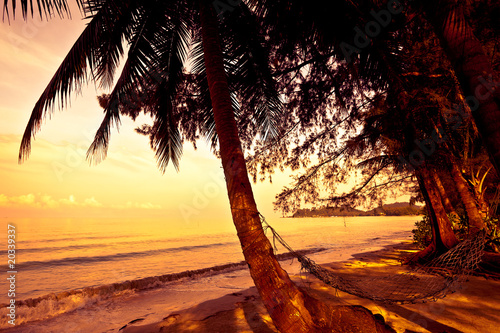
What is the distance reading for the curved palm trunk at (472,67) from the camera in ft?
5.66

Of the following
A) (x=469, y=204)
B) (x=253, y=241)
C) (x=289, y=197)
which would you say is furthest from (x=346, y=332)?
(x=469, y=204)

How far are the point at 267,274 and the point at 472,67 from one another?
7.80 feet

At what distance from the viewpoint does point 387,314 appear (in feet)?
10.8

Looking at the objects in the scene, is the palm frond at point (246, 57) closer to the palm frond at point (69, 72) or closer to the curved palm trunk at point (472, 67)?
the palm frond at point (69, 72)

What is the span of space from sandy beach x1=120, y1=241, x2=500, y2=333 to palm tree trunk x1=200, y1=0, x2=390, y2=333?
1.04 m

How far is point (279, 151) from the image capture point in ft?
23.5

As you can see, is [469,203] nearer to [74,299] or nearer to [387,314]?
[387,314]

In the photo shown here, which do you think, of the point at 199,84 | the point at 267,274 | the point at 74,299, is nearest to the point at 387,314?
the point at 267,274

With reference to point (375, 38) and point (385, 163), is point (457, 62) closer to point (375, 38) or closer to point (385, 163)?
point (375, 38)

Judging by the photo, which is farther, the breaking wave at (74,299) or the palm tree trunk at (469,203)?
the palm tree trunk at (469,203)

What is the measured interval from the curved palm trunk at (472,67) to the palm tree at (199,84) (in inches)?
75.2

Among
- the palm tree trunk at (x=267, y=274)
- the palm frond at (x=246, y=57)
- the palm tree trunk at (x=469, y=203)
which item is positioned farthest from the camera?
the palm tree trunk at (x=469, y=203)

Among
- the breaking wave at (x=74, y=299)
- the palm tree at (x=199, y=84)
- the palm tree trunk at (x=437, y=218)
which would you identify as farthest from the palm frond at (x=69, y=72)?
the palm tree trunk at (x=437, y=218)

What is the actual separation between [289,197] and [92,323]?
17.4 ft
